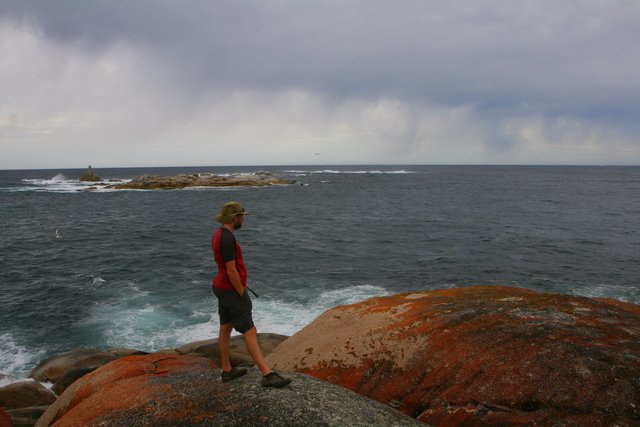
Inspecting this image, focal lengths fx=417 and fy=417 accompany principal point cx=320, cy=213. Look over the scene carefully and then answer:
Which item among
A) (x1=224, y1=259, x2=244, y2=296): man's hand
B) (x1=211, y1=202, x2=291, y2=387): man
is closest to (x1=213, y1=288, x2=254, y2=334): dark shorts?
(x1=211, y1=202, x2=291, y2=387): man

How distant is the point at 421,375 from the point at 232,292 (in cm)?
324

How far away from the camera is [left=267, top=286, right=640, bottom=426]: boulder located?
211 inches

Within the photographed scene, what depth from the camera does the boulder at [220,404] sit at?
489 cm

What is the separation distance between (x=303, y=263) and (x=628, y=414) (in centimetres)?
2064

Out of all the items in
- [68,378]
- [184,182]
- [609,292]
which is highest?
[184,182]

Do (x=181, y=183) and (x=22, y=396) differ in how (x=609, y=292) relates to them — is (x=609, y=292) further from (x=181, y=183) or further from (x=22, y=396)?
(x=181, y=183)

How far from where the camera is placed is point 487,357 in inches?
247

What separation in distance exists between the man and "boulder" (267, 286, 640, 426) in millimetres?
1980

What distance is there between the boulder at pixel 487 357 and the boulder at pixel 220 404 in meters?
1.09

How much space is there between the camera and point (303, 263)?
82.2 feet

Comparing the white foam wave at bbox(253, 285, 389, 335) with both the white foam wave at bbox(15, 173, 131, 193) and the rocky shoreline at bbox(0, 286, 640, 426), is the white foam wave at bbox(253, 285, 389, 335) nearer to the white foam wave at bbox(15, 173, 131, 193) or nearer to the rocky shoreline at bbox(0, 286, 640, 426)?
the rocky shoreline at bbox(0, 286, 640, 426)

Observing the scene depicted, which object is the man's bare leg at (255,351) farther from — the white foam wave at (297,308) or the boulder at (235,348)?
the white foam wave at (297,308)

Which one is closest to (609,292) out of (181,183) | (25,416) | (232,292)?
(232,292)

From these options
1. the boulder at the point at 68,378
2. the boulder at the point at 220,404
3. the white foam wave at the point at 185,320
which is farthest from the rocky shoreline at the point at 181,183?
the boulder at the point at 220,404
